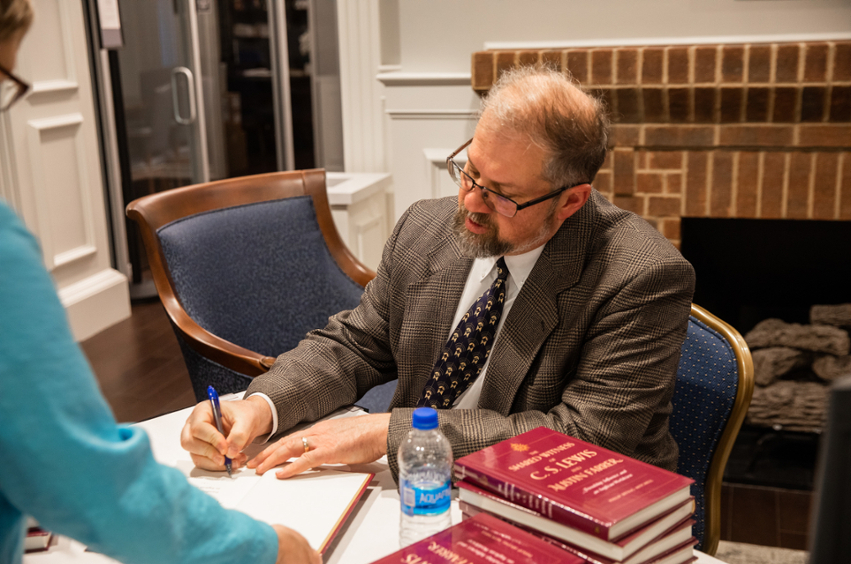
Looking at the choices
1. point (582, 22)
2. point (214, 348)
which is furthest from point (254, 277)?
point (582, 22)

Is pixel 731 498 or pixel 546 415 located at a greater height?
pixel 546 415

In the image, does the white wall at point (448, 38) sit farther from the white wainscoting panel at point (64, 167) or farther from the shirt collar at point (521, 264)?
the shirt collar at point (521, 264)

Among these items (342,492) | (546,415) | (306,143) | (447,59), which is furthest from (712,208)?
(306,143)

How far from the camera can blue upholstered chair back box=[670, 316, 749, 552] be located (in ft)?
4.46

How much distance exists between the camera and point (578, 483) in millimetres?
876

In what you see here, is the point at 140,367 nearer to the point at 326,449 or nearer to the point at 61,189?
the point at 61,189

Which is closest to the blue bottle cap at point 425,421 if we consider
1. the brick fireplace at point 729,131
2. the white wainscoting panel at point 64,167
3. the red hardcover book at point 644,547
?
the red hardcover book at point 644,547

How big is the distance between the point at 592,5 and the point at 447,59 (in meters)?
0.63

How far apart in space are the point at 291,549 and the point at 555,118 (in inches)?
32.4

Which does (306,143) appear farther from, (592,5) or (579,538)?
(579,538)

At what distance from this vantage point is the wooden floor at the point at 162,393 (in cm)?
249

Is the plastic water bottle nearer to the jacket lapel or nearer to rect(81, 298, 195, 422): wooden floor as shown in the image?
the jacket lapel

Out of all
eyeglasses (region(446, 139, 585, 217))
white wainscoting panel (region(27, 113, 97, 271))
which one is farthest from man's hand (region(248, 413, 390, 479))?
white wainscoting panel (region(27, 113, 97, 271))

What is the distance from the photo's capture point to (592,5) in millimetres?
2990
